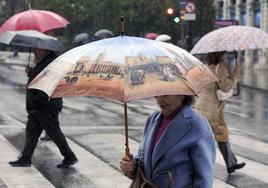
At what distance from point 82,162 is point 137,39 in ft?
16.4

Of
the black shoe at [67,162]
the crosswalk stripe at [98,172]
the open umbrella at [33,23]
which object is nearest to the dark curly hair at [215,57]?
the crosswalk stripe at [98,172]

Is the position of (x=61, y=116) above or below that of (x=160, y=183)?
below

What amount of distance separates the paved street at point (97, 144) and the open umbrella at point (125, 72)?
3.66m

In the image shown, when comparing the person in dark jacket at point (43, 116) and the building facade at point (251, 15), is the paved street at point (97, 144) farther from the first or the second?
the building facade at point (251, 15)

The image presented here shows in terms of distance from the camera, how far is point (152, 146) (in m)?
3.69

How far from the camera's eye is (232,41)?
7.61m

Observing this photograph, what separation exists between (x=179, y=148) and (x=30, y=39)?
16.5ft

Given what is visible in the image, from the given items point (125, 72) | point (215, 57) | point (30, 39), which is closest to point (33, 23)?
point (30, 39)

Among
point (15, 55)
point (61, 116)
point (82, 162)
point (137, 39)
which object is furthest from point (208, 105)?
point (15, 55)

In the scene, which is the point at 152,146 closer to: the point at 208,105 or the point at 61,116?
the point at 208,105

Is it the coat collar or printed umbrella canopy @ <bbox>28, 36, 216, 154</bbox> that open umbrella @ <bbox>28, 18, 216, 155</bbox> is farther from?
the coat collar

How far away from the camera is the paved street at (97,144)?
24.7 feet

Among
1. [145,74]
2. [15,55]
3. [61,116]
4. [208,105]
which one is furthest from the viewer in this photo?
[15,55]

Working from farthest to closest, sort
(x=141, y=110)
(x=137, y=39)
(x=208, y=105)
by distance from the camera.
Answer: (x=141, y=110)
(x=208, y=105)
(x=137, y=39)
